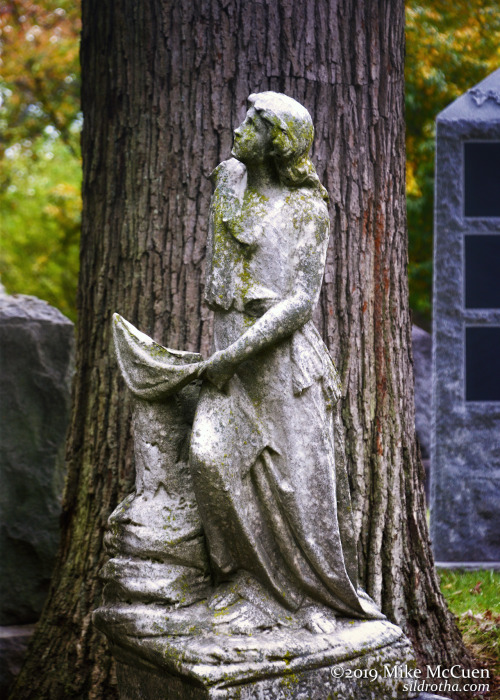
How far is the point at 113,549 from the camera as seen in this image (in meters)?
3.53

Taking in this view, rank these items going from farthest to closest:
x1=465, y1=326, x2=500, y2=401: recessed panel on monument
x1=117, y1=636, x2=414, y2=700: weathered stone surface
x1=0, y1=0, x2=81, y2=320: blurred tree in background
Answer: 1. x1=0, y1=0, x2=81, y2=320: blurred tree in background
2. x1=465, y1=326, x2=500, y2=401: recessed panel on monument
3. x1=117, y1=636, x2=414, y2=700: weathered stone surface

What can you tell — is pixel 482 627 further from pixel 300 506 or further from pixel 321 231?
pixel 321 231

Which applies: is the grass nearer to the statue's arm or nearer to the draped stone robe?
the draped stone robe

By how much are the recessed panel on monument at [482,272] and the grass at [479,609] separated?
82.8 inches

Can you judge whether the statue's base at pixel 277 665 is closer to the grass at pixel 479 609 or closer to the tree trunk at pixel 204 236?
the tree trunk at pixel 204 236

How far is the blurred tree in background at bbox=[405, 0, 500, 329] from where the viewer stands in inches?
542

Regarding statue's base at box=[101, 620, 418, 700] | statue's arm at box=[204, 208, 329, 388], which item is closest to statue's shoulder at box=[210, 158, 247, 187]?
statue's arm at box=[204, 208, 329, 388]

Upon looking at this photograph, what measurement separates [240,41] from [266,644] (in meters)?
3.13

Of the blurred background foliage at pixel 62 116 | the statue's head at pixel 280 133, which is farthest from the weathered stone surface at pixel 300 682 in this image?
the blurred background foliage at pixel 62 116

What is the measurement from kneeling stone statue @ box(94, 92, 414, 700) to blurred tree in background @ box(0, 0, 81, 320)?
44.6 feet

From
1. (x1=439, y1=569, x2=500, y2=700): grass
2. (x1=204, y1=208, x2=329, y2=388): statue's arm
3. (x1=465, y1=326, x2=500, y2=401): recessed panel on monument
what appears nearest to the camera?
(x1=204, y1=208, x2=329, y2=388): statue's arm

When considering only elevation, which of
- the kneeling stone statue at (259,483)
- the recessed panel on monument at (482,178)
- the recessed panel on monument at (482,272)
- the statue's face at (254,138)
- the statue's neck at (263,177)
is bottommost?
the kneeling stone statue at (259,483)

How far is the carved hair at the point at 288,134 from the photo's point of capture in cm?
326

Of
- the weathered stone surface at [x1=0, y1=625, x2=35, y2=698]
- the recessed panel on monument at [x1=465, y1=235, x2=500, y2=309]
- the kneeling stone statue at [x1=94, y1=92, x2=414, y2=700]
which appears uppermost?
the recessed panel on monument at [x1=465, y1=235, x2=500, y2=309]
